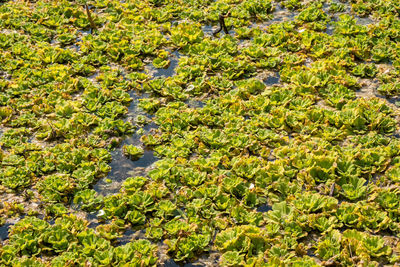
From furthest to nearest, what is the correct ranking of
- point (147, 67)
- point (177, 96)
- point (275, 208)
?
point (147, 67), point (177, 96), point (275, 208)

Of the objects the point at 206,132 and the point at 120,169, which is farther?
the point at 206,132

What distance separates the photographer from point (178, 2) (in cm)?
753

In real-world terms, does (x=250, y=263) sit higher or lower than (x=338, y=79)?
lower

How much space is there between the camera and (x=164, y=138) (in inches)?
195

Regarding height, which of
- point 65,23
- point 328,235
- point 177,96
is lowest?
point 328,235

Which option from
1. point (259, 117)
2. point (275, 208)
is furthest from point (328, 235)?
point (259, 117)

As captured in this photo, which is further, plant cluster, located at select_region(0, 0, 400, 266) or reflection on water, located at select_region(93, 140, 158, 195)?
reflection on water, located at select_region(93, 140, 158, 195)

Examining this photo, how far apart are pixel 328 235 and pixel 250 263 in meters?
0.73

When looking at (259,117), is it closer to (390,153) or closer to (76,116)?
(390,153)

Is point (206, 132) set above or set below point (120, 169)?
above

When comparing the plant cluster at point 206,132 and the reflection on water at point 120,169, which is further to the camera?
the reflection on water at point 120,169

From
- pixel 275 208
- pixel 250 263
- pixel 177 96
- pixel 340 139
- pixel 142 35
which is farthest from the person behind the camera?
pixel 142 35

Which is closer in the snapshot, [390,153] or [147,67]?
[390,153]

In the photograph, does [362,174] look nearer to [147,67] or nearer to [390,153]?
[390,153]
